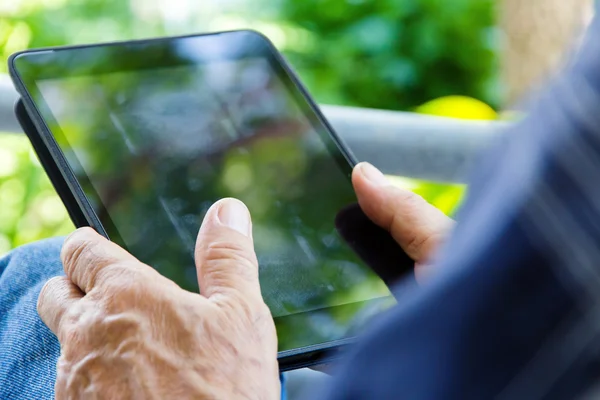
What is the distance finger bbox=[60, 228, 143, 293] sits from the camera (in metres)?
0.59

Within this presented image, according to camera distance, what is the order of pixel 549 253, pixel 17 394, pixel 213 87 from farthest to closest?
pixel 213 87, pixel 17 394, pixel 549 253

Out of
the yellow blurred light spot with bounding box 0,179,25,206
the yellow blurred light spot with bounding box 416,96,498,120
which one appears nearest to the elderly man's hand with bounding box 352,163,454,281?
the yellow blurred light spot with bounding box 416,96,498,120

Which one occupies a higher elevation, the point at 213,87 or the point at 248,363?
the point at 213,87

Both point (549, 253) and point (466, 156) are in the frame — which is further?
point (466, 156)

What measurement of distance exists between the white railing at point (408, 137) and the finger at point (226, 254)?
0.36 m

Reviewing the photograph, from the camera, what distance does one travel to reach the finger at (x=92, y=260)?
0.59 m

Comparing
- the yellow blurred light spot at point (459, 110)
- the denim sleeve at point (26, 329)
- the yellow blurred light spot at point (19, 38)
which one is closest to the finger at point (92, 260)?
the denim sleeve at point (26, 329)

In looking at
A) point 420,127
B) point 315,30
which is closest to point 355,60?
point 315,30

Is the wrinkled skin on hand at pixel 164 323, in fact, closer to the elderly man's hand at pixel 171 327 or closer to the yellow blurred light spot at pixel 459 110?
the elderly man's hand at pixel 171 327

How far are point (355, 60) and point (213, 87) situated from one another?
5.36 feet

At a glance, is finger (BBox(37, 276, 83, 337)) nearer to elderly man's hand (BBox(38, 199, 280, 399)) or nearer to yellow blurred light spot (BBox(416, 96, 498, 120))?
elderly man's hand (BBox(38, 199, 280, 399))

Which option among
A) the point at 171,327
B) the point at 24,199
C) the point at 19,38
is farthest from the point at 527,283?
the point at 19,38

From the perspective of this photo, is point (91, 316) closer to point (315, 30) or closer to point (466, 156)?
point (466, 156)

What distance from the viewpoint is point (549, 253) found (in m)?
0.24
